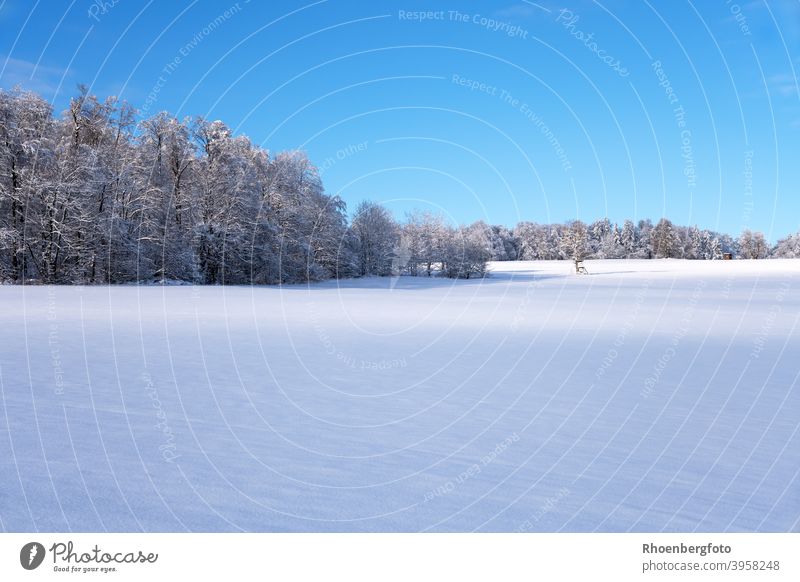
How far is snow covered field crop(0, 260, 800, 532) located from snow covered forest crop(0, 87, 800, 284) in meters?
25.2

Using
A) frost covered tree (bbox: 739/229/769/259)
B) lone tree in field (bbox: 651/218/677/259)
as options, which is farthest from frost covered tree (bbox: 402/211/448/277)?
frost covered tree (bbox: 739/229/769/259)

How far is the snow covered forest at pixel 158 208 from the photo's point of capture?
34.5 m

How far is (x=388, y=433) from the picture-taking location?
22.1ft

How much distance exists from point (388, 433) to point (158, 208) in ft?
135

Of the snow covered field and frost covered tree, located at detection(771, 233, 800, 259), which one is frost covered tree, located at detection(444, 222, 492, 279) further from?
frost covered tree, located at detection(771, 233, 800, 259)

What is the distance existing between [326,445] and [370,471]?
96 cm

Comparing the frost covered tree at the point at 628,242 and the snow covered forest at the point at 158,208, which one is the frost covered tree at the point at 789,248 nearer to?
the frost covered tree at the point at 628,242

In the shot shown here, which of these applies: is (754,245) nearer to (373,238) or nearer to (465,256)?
(465,256)

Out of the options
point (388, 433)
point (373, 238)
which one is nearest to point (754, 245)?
point (373, 238)

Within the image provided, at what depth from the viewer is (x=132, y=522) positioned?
4145mm

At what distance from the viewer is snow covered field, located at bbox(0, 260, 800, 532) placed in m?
4.58

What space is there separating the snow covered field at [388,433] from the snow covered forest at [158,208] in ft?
82.8

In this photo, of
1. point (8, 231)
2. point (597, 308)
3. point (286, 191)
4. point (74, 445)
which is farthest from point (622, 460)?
point (286, 191)

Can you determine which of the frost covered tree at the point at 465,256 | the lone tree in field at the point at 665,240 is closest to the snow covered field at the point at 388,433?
the frost covered tree at the point at 465,256
